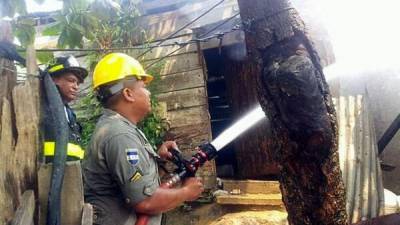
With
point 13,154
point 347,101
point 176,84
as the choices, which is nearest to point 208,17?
point 176,84

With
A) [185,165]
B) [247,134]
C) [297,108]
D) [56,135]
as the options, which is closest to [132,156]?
[185,165]

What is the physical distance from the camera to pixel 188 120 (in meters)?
7.86

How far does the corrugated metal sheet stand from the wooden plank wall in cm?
→ 236

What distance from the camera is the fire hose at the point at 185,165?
8.51 feet

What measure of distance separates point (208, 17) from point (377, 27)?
11.4 feet

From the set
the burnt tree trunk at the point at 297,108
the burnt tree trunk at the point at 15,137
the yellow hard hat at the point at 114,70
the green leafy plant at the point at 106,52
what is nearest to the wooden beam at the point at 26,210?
the burnt tree trunk at the point at 15,137

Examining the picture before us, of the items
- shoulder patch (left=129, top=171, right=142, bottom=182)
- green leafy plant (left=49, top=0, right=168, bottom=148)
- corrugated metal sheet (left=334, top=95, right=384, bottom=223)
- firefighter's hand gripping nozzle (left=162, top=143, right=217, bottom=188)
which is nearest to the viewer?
shoulder patch (left=129, top=171, right=142, bottom=182)

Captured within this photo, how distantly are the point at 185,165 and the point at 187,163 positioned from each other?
0.07 feet

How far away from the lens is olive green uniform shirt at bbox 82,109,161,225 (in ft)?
7.98

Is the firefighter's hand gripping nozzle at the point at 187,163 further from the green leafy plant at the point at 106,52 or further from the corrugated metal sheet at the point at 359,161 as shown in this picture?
the corrugated metal sheet at the point at 359,161

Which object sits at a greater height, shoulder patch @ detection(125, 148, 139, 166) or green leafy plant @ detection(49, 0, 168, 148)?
green leafy plant @ detection(49, 0, 168, 148)

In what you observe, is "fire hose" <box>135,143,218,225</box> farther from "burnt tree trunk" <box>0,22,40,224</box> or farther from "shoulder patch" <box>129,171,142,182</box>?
"burnt tree trunk" <box>0,22,40,224</box>

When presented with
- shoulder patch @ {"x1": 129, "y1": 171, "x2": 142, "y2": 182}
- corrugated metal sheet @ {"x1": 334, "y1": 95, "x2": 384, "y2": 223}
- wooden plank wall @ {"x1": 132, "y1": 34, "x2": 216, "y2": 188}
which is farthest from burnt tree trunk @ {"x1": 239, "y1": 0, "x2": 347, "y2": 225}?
wooden plank wall @ {"x1": 132, "y1": 34, "x2": 216, "y2": 188}

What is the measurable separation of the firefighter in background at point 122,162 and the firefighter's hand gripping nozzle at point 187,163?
68mm
